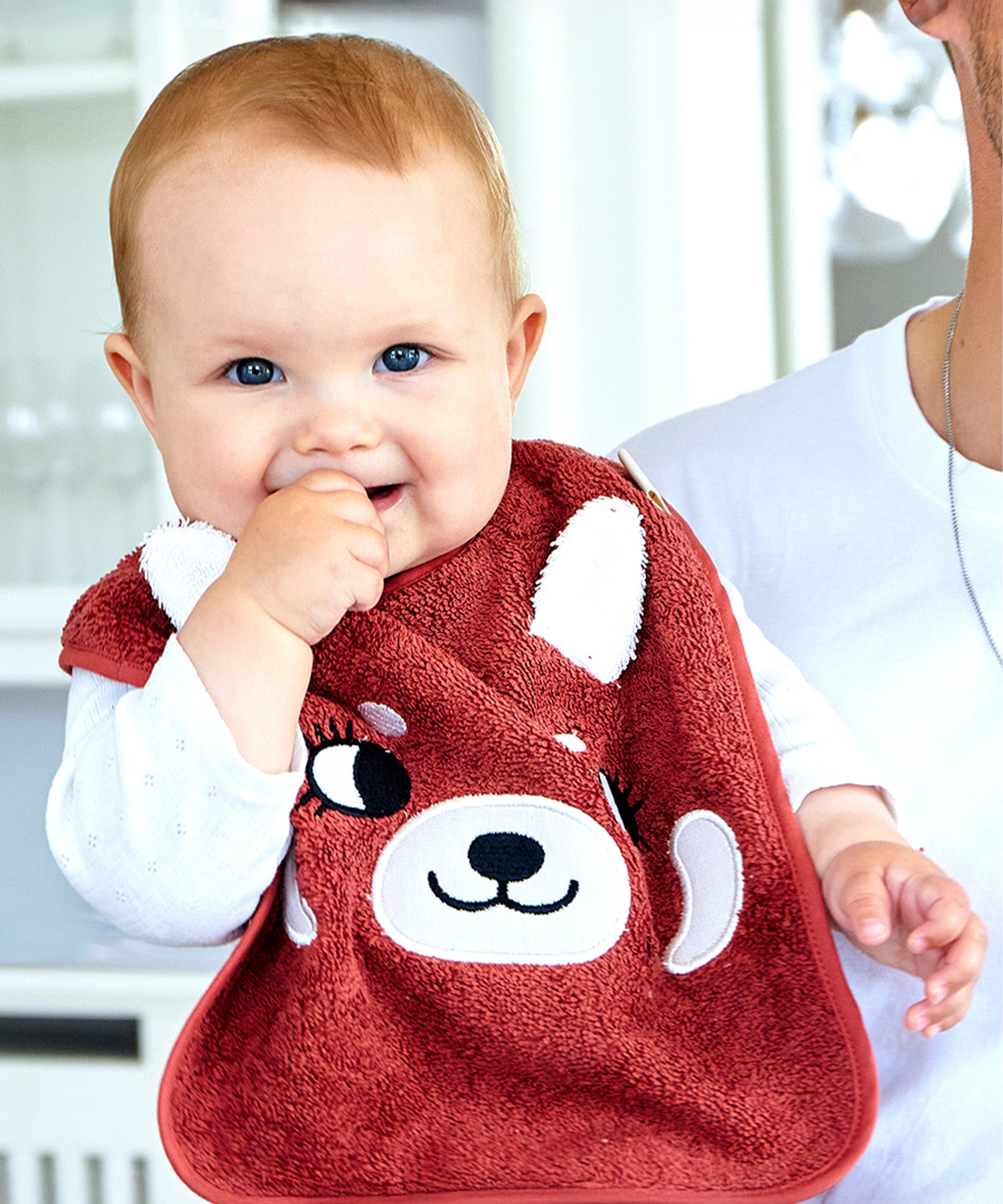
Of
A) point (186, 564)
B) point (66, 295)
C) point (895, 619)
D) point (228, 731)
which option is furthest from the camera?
point (66, 295)

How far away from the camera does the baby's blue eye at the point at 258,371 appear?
70cm

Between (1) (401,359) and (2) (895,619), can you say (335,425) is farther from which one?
(2) (895,619)

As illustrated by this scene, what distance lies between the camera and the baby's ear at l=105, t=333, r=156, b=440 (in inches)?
29.8

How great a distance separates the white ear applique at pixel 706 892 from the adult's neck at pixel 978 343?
314 millimetres

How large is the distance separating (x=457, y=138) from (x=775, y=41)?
165cm

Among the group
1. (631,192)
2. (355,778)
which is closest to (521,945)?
(355,778)

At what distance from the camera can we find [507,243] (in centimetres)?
78

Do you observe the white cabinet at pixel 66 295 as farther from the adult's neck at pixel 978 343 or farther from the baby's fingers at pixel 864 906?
the baby's fingers at pixel 864 906

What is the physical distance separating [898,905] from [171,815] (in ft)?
1.20

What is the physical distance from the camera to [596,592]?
786 mm

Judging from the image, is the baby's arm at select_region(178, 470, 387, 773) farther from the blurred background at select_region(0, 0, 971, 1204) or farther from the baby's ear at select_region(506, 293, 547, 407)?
the blurred background at select_region(0, 0, 971, 1204)

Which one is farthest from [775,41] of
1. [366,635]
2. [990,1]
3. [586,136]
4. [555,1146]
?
[555,1146]

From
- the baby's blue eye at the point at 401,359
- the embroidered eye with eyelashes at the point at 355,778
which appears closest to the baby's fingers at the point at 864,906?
the embroidered eye with eyelashes at the point at 355,778

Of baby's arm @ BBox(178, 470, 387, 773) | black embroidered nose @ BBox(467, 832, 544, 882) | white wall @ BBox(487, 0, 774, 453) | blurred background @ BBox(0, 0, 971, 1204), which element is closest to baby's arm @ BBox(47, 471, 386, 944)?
baby's arm @ BBox(178, 470, 387, 773)
